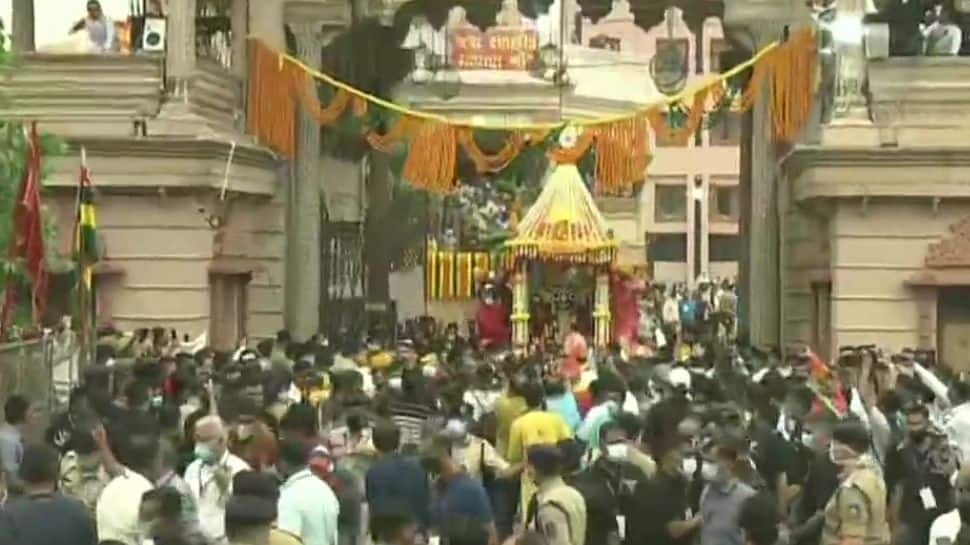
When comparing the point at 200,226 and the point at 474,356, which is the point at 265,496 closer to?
the point at 474,356

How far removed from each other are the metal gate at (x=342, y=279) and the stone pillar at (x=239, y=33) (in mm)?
3793

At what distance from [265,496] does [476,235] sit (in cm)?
4762

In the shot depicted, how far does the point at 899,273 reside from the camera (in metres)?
30.8

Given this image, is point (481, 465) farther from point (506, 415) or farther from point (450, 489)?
point (450, 489)

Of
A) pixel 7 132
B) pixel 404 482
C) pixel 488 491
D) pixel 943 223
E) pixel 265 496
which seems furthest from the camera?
pixel 943 223

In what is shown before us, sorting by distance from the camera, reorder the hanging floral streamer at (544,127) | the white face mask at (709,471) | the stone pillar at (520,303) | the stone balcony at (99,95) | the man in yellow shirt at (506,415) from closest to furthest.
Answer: the white face mask at (709,471) < the man in yellow shirt at (506,415) < the stone balcony at (99,95) < the hanging floral streamer at (544,127) < the stone pillar at (520,303)

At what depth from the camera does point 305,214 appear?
36281 mm

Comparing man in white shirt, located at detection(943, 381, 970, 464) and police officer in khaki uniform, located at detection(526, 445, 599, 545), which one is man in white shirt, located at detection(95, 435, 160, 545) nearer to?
police officer in khaki uniform, located at detection(526, 445, 599, 545)

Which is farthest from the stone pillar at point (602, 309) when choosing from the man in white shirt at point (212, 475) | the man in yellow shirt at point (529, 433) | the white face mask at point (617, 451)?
the man in white shirt at point (212, 475)

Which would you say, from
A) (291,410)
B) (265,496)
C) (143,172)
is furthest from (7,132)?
(265,496)

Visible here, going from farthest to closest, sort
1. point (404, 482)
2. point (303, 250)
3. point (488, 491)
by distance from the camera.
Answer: point (303, 250), point (488, 491), point (404, 482)

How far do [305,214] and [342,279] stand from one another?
13.8 ft

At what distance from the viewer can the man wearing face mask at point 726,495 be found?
12906 mm

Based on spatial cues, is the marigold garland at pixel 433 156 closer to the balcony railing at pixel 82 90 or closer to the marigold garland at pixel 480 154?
the marigold garland at pixel 480 154
